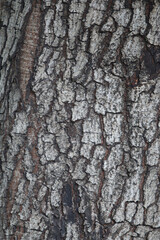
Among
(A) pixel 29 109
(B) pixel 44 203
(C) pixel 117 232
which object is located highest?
(A) pixel 29 109

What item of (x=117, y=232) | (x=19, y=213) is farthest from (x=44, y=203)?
(x=117, y=232)

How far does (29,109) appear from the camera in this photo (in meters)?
1.59

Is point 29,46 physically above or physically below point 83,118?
above

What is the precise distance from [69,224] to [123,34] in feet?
3.48

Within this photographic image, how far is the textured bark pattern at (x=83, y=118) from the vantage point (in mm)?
1505

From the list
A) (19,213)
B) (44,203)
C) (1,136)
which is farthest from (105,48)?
(19,213)

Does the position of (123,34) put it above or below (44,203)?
above

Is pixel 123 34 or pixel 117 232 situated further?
pixel 117 232

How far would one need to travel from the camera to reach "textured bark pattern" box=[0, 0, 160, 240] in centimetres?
150

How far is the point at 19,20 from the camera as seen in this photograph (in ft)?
5.21

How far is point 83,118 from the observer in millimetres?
1564

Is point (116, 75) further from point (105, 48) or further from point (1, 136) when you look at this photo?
point (1, 136)

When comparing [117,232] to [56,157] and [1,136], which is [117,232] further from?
[1,136]

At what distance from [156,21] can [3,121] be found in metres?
1.00
